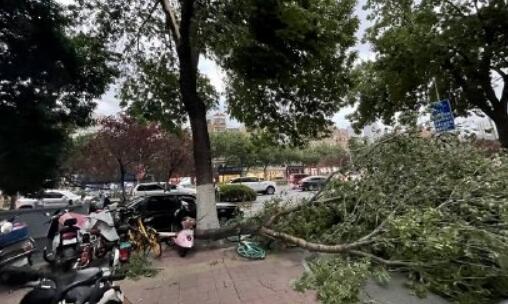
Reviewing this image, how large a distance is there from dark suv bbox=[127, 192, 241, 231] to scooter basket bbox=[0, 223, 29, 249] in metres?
4.19

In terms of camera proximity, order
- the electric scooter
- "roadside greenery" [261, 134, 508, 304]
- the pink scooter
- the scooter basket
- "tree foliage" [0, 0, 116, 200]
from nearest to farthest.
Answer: the electric scooter < "roadside greenery" [261, 134, 508, 304] < the scooter basket < the pink scooter < "tree foliage" [0, 0, 116, 200]

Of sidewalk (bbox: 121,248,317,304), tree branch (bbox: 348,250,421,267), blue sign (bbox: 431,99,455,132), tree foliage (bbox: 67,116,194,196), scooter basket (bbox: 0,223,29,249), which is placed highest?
tree foliage (bbox: 67,116,194,196)

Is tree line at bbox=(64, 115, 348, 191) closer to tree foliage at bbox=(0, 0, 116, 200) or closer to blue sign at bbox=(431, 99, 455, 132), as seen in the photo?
tree foliage at bbox=(0, 0, 116, 200)

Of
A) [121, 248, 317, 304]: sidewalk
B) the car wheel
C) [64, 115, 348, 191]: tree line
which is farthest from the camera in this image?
the car wheel

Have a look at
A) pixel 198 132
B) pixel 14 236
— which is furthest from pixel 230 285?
pixel 198 132

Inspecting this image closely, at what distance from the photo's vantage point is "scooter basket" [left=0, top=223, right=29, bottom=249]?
5496mm

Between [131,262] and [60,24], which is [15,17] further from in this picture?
[131,262]

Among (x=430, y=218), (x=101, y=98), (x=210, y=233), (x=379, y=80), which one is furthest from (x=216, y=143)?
(x=430, y=218)

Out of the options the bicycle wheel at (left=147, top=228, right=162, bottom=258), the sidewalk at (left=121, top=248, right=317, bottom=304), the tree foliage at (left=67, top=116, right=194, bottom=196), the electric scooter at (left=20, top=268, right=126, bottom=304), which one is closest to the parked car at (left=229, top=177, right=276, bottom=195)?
the tree foliage at (left=67, top=116, right=194, bottom=196)

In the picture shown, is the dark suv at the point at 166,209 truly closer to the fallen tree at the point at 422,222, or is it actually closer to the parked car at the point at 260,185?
the fallen tree at the point at 422,222

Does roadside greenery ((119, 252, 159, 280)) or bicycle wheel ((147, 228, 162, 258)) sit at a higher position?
bicycle wheel ((147, 228, 162, 258))

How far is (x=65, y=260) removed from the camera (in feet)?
21.0

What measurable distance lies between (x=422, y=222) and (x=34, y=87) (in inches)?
355

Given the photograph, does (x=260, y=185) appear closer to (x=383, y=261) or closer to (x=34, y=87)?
(x=34, y=87)
